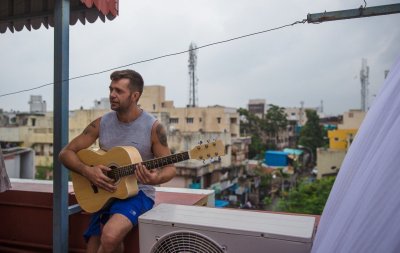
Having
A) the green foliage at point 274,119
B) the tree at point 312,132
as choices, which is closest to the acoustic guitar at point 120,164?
the green foliage at point 274,119

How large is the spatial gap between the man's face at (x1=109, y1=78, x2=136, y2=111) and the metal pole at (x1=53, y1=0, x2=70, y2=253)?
379mm

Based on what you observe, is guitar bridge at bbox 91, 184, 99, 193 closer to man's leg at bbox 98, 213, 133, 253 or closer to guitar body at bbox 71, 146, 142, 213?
guitar body at bbox 71, 146, 142, 213

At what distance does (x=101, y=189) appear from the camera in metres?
2.14

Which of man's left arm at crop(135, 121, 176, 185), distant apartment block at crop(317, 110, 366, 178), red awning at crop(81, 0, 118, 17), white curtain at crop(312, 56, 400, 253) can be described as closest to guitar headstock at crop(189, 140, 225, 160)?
man's left arm at crop(135, 121, 176, 185)

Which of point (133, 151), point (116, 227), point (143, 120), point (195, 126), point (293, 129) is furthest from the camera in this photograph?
point (293, 129)

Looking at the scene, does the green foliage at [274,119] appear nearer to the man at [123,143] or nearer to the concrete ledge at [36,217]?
the concrete ledge at [36,217]

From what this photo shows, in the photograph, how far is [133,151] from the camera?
2.08 m

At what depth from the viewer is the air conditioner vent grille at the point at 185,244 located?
1.59 m

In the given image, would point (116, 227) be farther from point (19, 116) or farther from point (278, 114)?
point (278, 114)

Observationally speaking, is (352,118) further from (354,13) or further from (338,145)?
(354,13)

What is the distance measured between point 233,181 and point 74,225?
81.1 feet

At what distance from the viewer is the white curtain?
855 millimetres

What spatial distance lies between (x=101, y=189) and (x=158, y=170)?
0.39 metres

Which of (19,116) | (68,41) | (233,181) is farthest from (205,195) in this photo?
(19,116)
